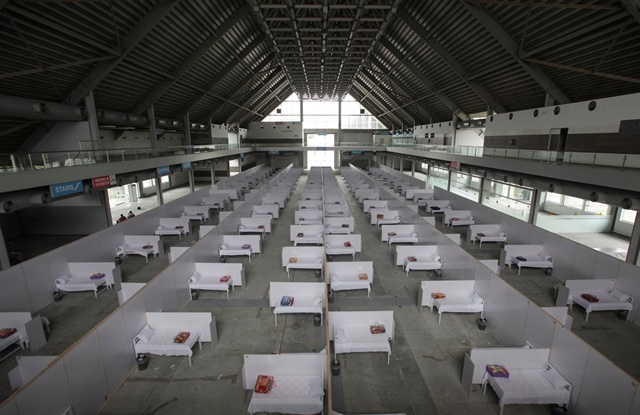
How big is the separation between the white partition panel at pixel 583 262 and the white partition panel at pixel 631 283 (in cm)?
89

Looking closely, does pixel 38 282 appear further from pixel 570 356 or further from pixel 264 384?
pixel 570 356

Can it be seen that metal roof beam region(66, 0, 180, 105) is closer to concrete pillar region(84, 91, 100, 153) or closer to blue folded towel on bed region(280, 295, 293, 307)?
concrete pillar region(84, 91, 100, 153)

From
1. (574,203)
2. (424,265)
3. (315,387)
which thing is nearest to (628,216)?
(574,203)

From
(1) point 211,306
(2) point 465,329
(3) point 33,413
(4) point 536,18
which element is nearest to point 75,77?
(1) point 211,306

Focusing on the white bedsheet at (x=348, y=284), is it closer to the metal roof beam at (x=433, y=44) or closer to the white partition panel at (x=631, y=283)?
the white partition panel at (x=631, y=283)

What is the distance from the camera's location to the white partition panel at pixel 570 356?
533 centimetres

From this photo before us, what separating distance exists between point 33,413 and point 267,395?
10.9 feet

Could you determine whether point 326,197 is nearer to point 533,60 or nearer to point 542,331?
point 533,60

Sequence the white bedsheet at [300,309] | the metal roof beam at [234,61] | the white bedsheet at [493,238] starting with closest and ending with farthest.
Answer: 1. the white bedsheet at [300,309]
2. the white bedsheet at [493,238]
3. the metal roof beam at [234,61]

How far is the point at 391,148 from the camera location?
39594mm

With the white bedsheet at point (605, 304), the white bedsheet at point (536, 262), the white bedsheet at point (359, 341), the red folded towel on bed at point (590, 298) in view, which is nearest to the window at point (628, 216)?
the white bedsheet at point (536, 262)

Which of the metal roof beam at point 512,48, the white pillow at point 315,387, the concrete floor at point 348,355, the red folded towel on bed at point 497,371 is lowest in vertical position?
the concrete floor at point 348,355

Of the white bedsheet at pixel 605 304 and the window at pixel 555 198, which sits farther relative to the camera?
the window at pixel 555 198

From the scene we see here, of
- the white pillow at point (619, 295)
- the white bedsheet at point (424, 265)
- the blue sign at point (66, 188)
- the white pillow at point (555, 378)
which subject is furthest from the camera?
the blue sign at point (66, 188)
